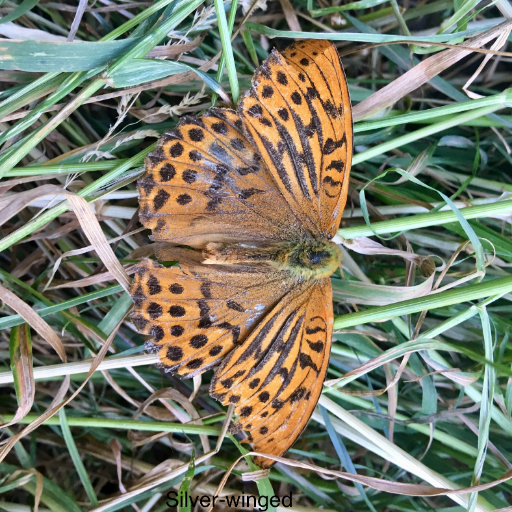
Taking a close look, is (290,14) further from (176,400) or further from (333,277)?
(176,400)

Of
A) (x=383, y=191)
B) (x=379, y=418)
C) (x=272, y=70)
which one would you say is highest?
(x=272, y=70)

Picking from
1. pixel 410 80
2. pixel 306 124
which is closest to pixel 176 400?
pixel 306 124

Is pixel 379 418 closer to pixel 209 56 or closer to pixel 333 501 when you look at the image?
pixel 333 501

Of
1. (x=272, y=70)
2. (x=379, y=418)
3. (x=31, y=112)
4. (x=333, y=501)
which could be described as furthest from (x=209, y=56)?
(x=333, y=501)

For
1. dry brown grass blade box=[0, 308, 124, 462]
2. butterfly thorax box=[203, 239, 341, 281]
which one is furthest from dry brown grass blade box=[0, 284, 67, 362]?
butterfly thorax box=[203, 239, 341, 281]

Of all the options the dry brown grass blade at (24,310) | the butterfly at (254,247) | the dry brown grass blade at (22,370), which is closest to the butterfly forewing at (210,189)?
the butterfly at (254,247)

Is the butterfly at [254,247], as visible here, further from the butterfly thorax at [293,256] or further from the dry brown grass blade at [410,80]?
the dry brown grass blade at [410,80]
